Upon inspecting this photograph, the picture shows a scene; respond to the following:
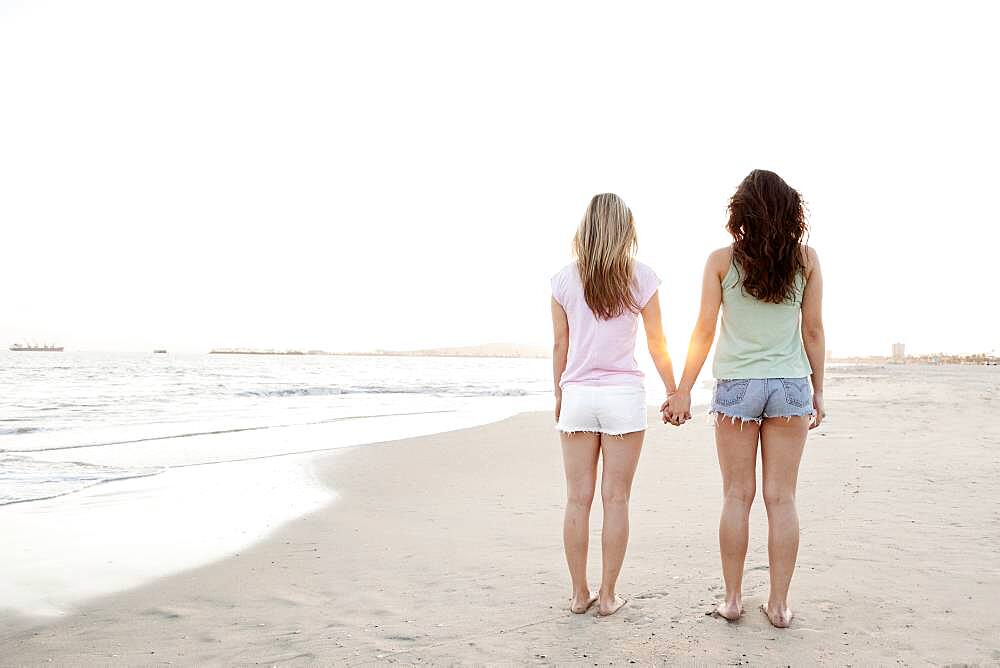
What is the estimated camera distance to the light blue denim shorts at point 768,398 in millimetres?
3115

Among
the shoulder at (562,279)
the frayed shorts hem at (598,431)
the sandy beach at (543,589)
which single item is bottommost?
the sandy beach at (543,589)

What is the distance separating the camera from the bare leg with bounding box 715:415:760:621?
322cm

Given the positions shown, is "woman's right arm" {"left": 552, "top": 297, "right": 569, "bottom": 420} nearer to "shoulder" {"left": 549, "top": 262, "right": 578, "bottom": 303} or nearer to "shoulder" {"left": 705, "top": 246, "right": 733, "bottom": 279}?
"shoulder" {"left": 549, "top": 262, "right": 578, "bottom": 303}

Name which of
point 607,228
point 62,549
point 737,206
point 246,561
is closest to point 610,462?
point 607,228

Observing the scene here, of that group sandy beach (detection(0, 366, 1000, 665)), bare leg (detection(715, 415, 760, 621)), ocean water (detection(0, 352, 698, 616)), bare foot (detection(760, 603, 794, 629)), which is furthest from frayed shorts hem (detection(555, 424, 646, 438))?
ocean water (detection(0, 352, 698, 616))

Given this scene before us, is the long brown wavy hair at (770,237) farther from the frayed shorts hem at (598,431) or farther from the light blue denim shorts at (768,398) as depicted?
the frayed shorts hem at (598,431)

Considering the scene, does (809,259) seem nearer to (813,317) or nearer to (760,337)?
(813,317)

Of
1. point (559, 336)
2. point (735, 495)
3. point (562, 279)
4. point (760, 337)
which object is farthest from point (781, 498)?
point (562, 279)

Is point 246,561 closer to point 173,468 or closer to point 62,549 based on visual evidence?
point 62,549

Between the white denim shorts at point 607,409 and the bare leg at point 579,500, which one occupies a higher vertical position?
the white denim shorts at point 607,409

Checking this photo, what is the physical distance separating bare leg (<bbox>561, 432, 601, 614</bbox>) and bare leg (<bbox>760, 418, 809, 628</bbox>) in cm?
78

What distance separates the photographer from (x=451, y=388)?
1158 inches

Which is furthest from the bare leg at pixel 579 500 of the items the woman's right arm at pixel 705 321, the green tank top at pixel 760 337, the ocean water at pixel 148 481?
the ocean water at pixel 148 481

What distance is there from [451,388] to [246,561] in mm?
25038
